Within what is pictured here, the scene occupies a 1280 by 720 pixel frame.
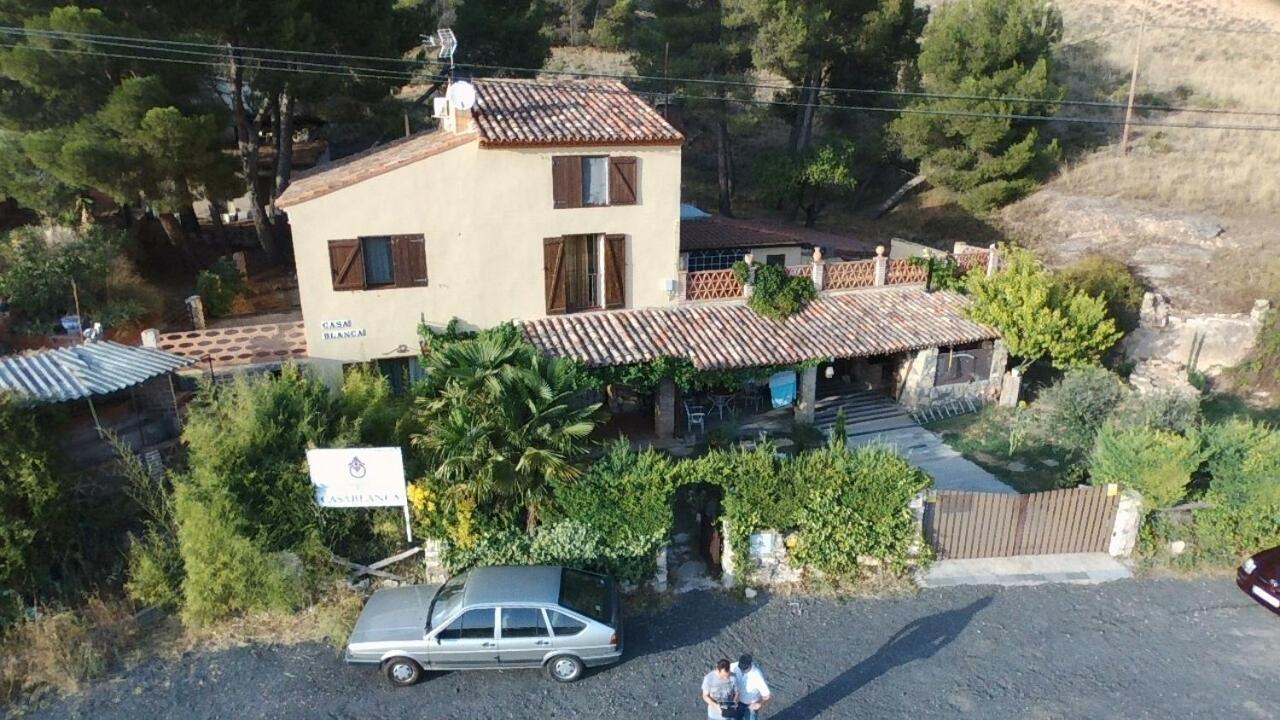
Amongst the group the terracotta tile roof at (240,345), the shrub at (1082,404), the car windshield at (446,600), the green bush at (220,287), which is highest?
the green bush at (220,287)

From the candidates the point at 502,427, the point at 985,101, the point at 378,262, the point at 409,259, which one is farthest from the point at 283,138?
the point at 985,101

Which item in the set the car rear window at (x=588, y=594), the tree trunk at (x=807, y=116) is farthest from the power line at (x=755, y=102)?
the car rear window at (x=588, y=594)

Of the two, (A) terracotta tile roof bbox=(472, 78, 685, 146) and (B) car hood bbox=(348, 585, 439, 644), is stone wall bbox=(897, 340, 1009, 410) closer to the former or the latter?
(A) terracotta tile roof bbox=(472, 78, 685, 146)

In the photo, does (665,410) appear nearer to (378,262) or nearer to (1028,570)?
(378,262)

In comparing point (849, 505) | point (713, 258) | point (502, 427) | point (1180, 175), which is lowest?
point (849, 505)

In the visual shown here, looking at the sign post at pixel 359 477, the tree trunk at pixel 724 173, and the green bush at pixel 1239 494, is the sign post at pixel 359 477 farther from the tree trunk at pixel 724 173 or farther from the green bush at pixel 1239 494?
the tree trunk at pixel 724 173

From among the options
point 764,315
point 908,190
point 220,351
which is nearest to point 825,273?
point 764,315

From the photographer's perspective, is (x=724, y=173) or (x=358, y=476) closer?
(x=358, y=476)
